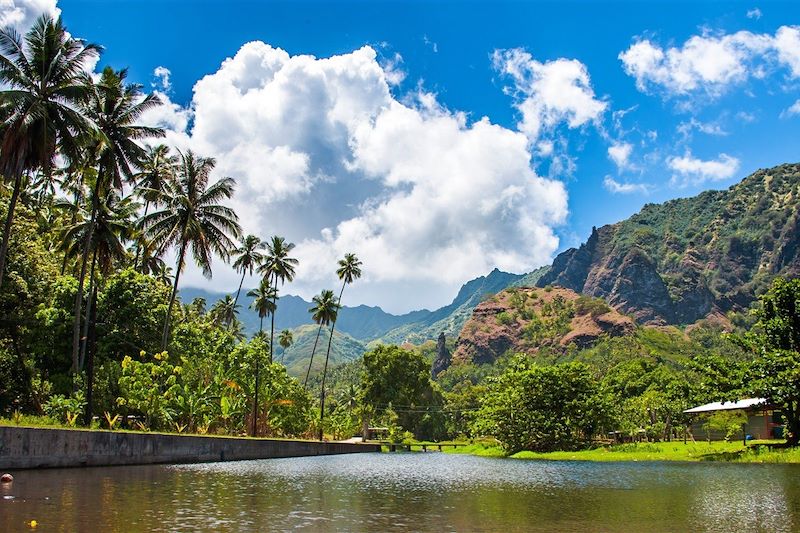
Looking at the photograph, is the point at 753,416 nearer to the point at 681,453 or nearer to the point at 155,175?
the point at 681,453

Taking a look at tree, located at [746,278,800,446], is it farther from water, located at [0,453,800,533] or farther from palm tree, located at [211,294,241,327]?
palm tree, located at [211,294,241,327]

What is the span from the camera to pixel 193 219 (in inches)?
1844

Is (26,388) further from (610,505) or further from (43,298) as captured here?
(610,505)

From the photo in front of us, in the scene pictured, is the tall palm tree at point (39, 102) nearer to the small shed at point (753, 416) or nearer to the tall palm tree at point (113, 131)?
the tall palm tree at point (113, 131)

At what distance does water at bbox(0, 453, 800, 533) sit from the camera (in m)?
13.9

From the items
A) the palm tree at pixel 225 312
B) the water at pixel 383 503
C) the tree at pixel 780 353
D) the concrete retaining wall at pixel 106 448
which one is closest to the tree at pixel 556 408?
the tree at pixel 780 353

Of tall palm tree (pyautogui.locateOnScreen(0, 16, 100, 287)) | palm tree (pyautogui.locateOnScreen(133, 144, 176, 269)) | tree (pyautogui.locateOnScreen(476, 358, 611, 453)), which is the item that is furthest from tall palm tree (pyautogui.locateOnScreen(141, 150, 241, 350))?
tree (pyautogui.locateOnScreen(476, 358, 611, 453))

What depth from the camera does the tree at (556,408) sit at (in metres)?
58.2

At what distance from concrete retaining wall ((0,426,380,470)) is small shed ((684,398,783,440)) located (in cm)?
3343

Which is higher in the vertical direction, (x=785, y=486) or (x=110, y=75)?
(x=110, y=75)

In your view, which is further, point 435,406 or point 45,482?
point 435,406

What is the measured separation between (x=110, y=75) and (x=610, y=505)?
1473 inches

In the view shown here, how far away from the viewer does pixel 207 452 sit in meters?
38.6

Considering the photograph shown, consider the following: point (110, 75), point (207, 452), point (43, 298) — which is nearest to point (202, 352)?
point (43, 298)
